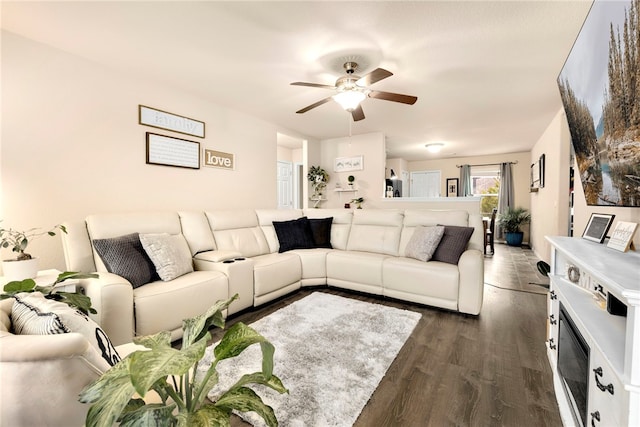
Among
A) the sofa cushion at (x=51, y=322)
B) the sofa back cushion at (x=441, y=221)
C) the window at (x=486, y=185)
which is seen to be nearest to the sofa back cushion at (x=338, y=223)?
the sofa back cushion at (x=441, y=221)

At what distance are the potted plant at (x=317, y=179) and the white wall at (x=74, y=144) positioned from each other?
253cm

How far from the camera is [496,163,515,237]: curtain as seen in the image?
7363 mm

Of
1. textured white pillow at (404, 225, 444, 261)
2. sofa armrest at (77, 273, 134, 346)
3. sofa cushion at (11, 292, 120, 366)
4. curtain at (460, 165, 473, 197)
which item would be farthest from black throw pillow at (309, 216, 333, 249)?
curtain at (460, 165, 473, 197)

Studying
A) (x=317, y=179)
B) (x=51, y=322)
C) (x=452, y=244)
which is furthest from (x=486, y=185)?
(x=51, y=322)

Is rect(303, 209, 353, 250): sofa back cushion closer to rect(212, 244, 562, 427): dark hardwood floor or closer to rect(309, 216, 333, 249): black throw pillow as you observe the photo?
rect(309, 216, 333, 249): black throw pillow

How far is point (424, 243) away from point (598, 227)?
1.49 m

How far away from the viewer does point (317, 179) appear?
19.2 feet

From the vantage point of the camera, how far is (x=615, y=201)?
5.12ft

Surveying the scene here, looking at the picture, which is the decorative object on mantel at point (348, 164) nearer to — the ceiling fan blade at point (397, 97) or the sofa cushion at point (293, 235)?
the sofa cushion at point (293, 235)

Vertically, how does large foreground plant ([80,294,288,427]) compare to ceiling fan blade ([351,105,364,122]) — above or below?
below

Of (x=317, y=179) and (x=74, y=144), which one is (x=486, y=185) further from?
(x=74, y=144)

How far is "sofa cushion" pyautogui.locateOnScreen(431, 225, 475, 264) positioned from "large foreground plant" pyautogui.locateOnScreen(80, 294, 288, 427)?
8.58 ft

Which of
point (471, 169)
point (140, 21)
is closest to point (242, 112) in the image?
point (140, 21)

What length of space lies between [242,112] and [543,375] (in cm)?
434
